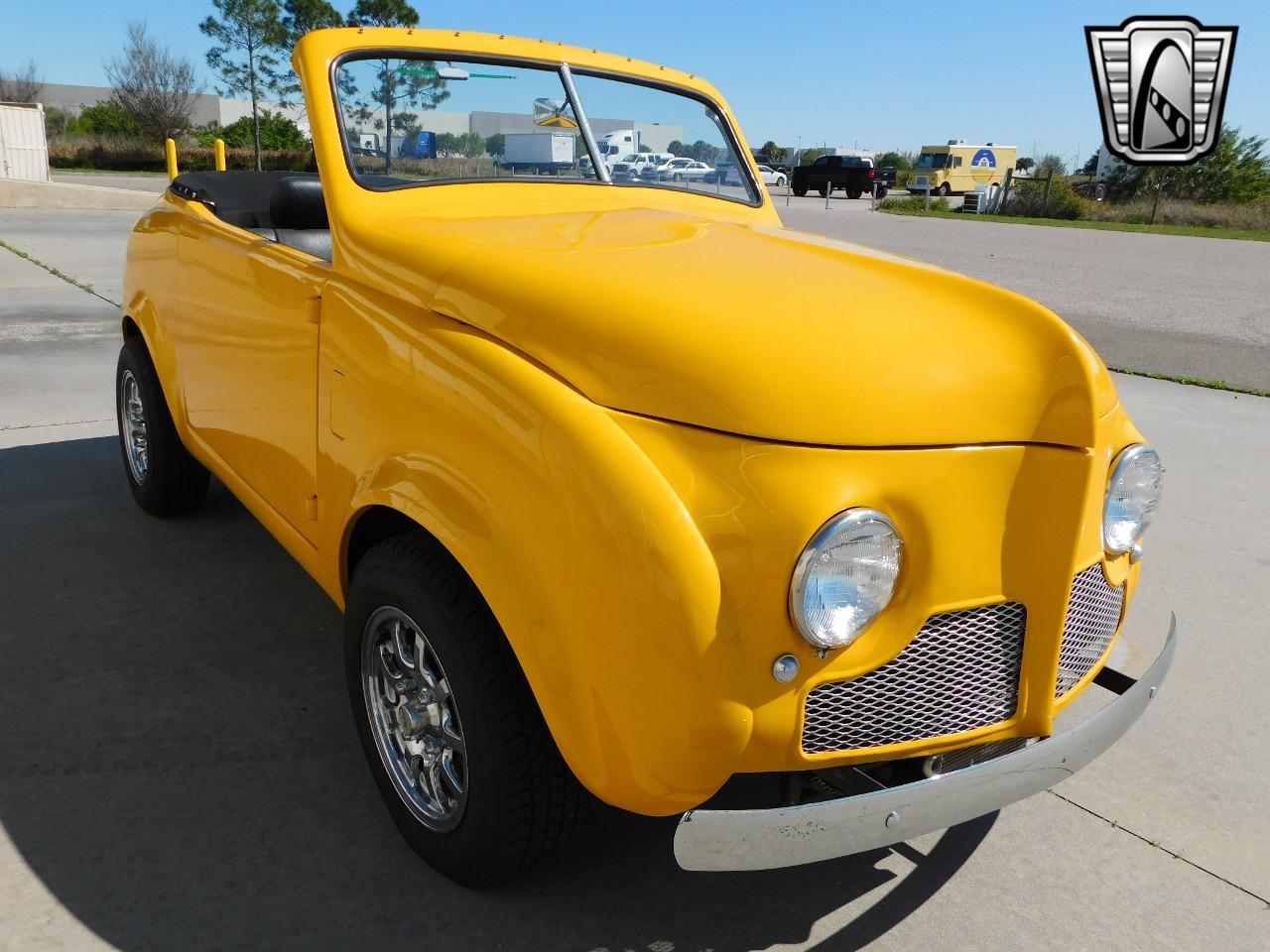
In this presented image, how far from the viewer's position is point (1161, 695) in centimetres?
310

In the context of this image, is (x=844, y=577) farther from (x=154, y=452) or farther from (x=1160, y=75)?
(x=1160, y=75)

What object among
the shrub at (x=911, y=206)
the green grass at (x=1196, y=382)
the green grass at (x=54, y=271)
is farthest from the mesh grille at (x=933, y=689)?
the shrub at (x=911, y=206)

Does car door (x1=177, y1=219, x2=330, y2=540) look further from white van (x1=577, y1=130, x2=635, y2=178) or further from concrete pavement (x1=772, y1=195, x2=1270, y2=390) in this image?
concrete pavement (x1=772, y1=195, x2=1270, y2=390)

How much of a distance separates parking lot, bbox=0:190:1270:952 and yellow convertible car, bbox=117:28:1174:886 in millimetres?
200

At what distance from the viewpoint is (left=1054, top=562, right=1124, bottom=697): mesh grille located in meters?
1.96

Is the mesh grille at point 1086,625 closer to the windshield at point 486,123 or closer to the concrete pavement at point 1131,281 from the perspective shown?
the windshield at point 486,123

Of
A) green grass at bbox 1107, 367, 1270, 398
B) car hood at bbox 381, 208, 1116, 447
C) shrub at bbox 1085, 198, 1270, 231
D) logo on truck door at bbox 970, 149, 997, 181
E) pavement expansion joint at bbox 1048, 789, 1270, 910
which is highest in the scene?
logo on truck door at bbox 970, 149, 997, 181

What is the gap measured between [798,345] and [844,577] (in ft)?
1.37

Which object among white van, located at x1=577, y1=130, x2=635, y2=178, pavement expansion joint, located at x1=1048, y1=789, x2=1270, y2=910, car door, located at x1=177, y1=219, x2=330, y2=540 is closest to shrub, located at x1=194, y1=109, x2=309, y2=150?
car door, located at x1=177, y1=219, x2=330, y2=540

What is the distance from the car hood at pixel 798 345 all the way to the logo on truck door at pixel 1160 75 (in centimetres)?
1365

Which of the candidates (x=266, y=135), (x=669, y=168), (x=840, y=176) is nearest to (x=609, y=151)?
(x=669, y=168)

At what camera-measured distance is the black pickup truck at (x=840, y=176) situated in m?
37.4

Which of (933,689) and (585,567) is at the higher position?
(585,567)

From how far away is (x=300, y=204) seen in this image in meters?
2.75
